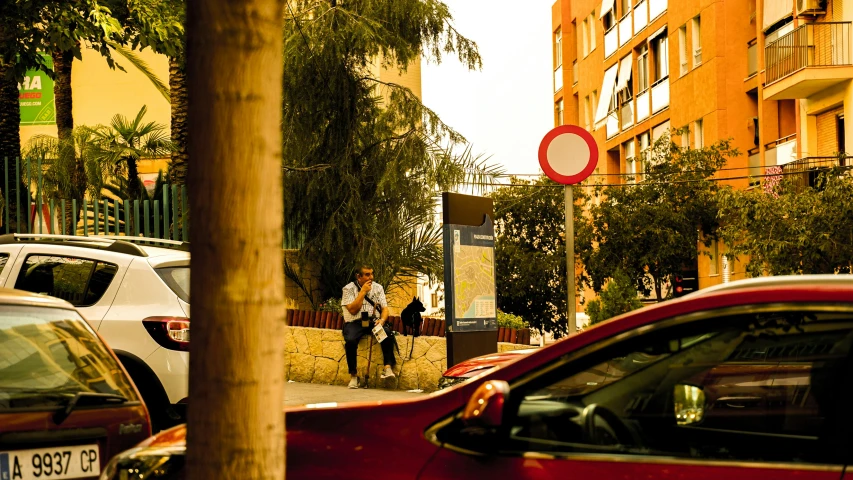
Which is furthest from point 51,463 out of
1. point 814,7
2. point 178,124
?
point 814,7

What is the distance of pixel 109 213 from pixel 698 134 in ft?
95.3

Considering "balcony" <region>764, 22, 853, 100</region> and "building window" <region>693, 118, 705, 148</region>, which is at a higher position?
"balcony" <region>764, 22, 853, 100</region>

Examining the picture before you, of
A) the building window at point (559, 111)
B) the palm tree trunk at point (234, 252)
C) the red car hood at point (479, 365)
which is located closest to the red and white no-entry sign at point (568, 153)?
the red car hood at point (479, 365)

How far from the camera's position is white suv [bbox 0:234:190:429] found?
8.53 meters

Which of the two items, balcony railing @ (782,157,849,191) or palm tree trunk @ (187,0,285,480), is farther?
balcony railing @ (782,157,849,191)

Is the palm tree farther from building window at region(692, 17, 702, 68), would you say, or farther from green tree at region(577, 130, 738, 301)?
building window at region(692, 17, 702, 68)

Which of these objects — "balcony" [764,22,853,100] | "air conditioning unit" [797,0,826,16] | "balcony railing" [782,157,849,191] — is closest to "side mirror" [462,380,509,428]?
"balcony railing" [782,157,849,191]

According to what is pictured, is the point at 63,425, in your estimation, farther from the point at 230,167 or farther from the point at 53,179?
the point at 53,179

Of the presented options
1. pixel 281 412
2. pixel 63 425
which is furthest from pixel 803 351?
pixel 63 425

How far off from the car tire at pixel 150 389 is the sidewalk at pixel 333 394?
463 centimetres

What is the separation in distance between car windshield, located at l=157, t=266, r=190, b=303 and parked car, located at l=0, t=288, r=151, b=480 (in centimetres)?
338

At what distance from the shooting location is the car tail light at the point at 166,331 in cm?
855

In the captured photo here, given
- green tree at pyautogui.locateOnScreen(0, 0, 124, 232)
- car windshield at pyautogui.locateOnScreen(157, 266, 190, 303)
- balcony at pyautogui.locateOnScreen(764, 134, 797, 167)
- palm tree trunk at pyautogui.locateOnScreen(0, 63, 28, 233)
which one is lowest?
car windshield at pyautogui.locateOnScreen(157, 266, 190, 303)

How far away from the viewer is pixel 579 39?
54.9 meters
